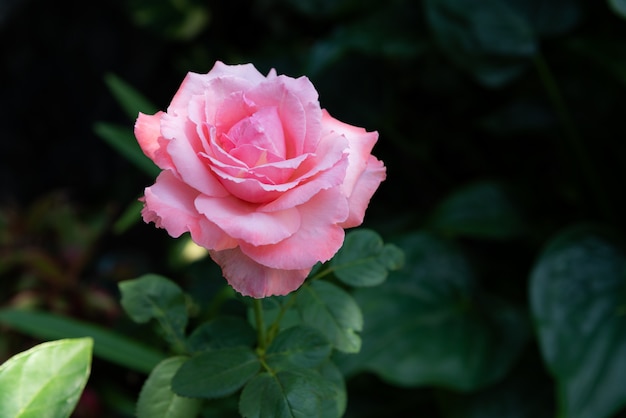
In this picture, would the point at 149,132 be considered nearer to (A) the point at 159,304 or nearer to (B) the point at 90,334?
(A) the point at 159,304

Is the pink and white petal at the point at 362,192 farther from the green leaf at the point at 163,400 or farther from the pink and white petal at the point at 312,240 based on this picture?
the green leaf at the point at 163,400

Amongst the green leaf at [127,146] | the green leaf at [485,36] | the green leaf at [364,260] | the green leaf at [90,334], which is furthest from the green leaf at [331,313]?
the green leaf at [485,36]

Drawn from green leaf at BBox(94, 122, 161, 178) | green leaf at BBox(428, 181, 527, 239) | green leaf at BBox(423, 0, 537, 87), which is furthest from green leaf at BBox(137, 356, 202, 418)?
green leaf at BBox(423, 0, 537, 87)

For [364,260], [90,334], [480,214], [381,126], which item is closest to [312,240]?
[364,260]

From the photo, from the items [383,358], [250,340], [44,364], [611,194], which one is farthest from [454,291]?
[44,364]

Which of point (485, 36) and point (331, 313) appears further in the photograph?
point (485, 36)
